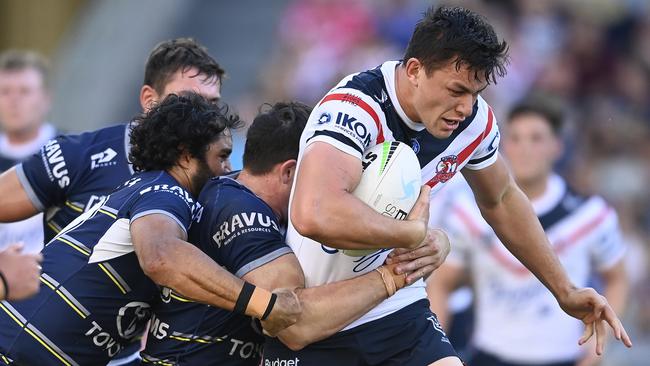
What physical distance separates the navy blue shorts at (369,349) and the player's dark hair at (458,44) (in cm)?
116

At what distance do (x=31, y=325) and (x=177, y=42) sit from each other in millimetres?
1988

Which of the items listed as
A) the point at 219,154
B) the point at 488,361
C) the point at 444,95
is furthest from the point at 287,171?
the point at 488,361

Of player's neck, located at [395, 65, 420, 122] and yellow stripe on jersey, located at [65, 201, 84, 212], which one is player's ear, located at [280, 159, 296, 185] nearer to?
player's neck, located at [395, 65, 420, 122]

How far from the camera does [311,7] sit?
15.0 metres

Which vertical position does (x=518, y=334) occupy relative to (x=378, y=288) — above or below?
below

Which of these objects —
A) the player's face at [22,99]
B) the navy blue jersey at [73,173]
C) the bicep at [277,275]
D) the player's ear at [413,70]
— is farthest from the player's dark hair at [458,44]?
the player's face at [22,99]

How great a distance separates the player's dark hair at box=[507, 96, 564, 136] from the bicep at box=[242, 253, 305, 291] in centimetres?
424

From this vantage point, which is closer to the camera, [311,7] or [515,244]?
[515,244]

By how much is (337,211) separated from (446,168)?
3.02 ft

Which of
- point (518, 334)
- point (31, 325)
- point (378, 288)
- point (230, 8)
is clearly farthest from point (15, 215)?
point (230, 8)

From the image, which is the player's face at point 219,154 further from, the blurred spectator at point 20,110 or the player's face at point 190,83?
the blurred spectator at point 20,110

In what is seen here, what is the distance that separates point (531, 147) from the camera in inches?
357

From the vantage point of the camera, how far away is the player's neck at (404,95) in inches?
218

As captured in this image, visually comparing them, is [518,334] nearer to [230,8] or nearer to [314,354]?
[314,354]
